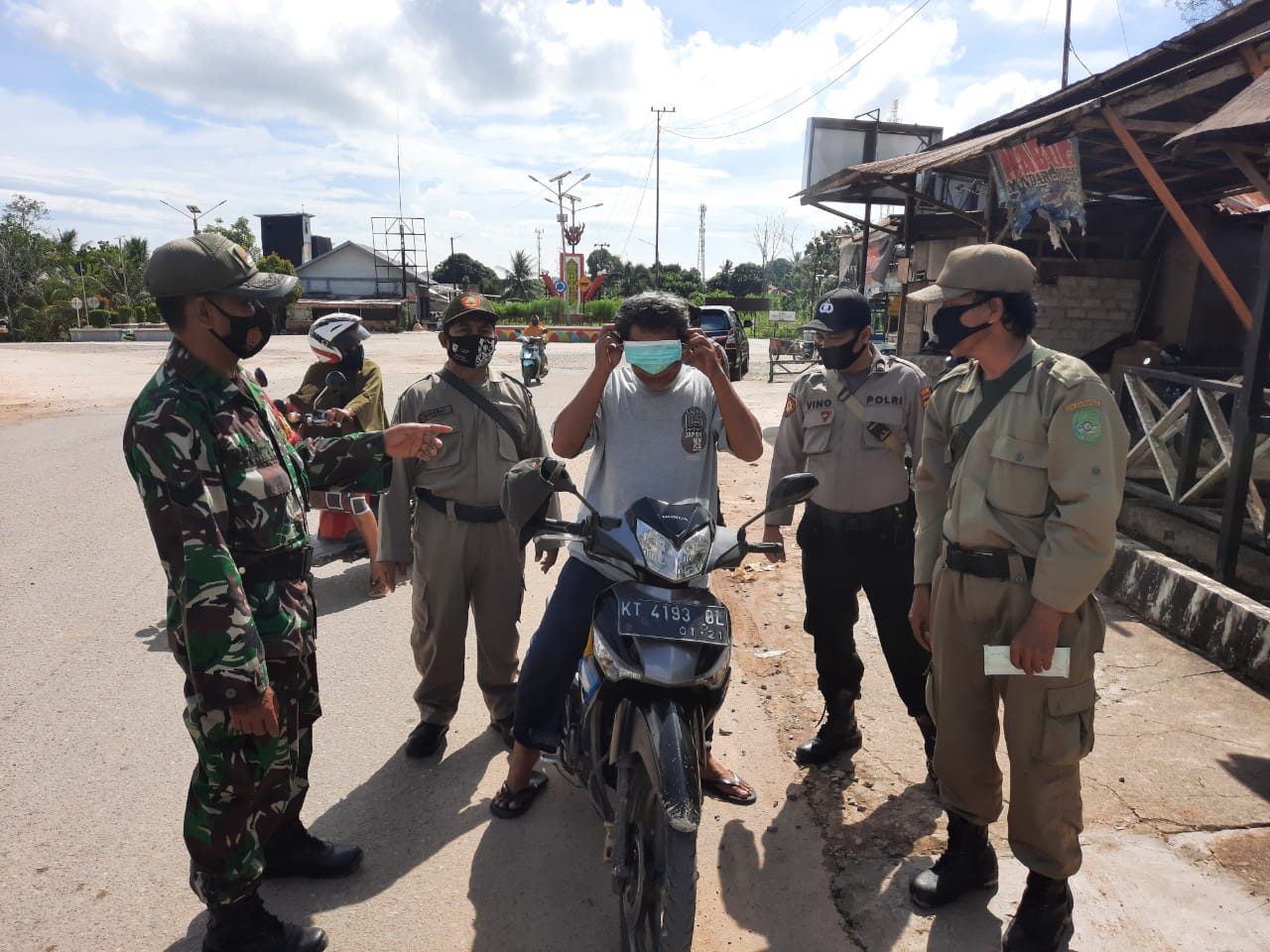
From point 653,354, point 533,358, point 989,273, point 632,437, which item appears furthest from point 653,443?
point 533,358

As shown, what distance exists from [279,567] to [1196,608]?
15.7 feet

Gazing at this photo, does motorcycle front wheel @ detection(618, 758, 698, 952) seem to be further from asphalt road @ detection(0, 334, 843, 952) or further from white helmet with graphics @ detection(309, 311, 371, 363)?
white helmet with graphics @ detection(309, 311, 371, 363)

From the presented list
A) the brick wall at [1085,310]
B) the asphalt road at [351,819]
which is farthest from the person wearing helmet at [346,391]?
the brick wall at [1085,310]

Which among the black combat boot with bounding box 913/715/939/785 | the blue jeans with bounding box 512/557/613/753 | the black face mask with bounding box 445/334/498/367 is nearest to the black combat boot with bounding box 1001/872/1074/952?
the black combat boot with bounding box 913/715/939/785

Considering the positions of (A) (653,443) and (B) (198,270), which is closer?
(B) (198,270)

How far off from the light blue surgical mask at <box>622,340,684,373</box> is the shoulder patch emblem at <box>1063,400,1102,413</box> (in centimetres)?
118

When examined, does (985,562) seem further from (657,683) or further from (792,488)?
(657,683)

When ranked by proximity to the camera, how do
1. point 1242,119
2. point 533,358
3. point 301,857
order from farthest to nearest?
1. point 533,358
2. point 1242,119
3. point 301,857

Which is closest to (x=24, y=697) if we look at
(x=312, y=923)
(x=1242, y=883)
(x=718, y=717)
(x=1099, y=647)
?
(x=312, y=923)

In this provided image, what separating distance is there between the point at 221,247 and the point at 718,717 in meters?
2.88

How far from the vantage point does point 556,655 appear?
115 inches

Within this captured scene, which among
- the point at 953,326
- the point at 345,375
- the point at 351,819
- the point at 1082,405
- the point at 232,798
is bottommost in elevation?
the point at 351,819

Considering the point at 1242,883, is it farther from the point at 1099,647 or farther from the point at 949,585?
the point at 949,585

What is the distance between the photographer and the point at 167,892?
270cm
